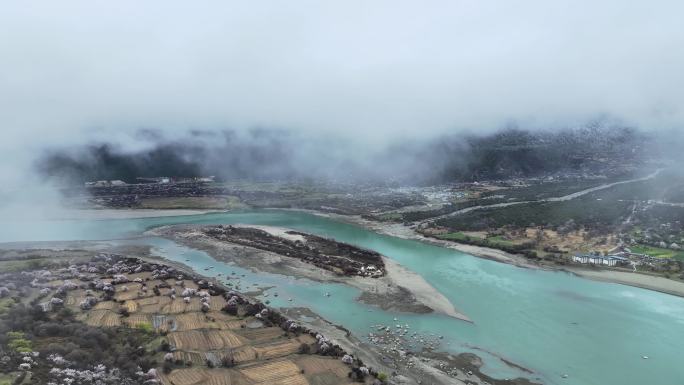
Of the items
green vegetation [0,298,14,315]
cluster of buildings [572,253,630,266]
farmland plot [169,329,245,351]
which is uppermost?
green vegetation [0,298,14,315]

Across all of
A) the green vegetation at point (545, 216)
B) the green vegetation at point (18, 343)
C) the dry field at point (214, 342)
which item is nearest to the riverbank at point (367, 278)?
the dry field at point (214, 342)

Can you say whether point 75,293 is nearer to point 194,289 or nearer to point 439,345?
point 194,289

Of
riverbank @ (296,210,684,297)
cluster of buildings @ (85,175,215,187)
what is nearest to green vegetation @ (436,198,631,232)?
riverbank @ (296,210,684,297)

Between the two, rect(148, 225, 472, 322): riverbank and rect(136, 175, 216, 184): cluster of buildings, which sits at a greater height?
rect(136, 175, 216, 184): cluster of buildings

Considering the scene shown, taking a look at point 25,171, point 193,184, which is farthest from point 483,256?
point 25,171

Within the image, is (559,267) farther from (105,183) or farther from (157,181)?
(105,183)

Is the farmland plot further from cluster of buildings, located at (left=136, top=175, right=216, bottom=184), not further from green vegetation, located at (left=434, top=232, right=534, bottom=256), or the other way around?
cluster of buildings, located at (left=136, top=175, right=216, bottom=184)
